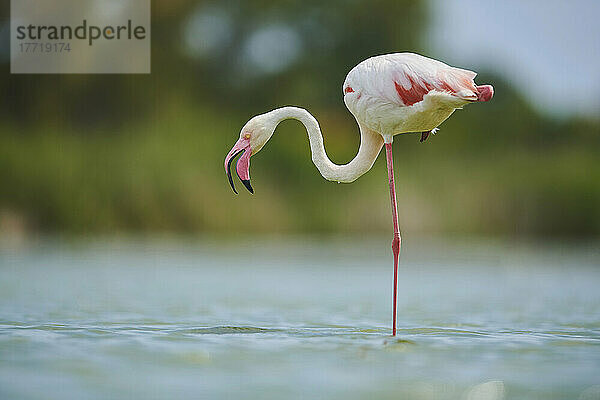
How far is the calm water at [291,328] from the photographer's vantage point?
341 cm

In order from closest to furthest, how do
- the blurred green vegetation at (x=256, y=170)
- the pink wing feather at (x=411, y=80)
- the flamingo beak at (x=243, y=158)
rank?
the pink wing feather at (x=411, y=80), the flamingo beak at (x=243, y=158), the blurred green vegetation at (x=256, y=170)

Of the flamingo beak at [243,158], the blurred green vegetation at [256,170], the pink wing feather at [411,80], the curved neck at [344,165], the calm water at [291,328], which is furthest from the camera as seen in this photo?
the blurred green vegetation at [256,170]

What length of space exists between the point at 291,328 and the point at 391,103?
1414 mm

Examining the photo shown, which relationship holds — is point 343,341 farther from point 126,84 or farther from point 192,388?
point 126,84

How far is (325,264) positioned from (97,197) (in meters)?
4.68

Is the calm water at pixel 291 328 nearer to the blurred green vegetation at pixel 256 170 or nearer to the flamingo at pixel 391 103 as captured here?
the flamingo at pixel 391 103

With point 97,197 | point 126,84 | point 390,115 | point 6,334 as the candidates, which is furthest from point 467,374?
point 126,84

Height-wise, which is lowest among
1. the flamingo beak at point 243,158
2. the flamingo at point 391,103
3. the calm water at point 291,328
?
the calm water at point 291,328

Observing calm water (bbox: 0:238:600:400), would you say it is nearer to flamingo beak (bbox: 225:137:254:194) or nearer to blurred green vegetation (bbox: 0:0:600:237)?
flamingo beak (bbox: 225:137:254:194)

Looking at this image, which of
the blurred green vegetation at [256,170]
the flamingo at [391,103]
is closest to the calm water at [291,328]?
the flamingo at [391,103]

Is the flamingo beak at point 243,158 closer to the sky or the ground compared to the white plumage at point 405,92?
closer to the ground

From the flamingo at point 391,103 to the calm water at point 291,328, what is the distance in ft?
2.40

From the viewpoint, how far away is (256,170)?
44.1ft

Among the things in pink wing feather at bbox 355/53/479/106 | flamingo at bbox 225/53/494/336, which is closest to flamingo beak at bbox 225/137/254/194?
flamingo at bbox 225/53/494/336
